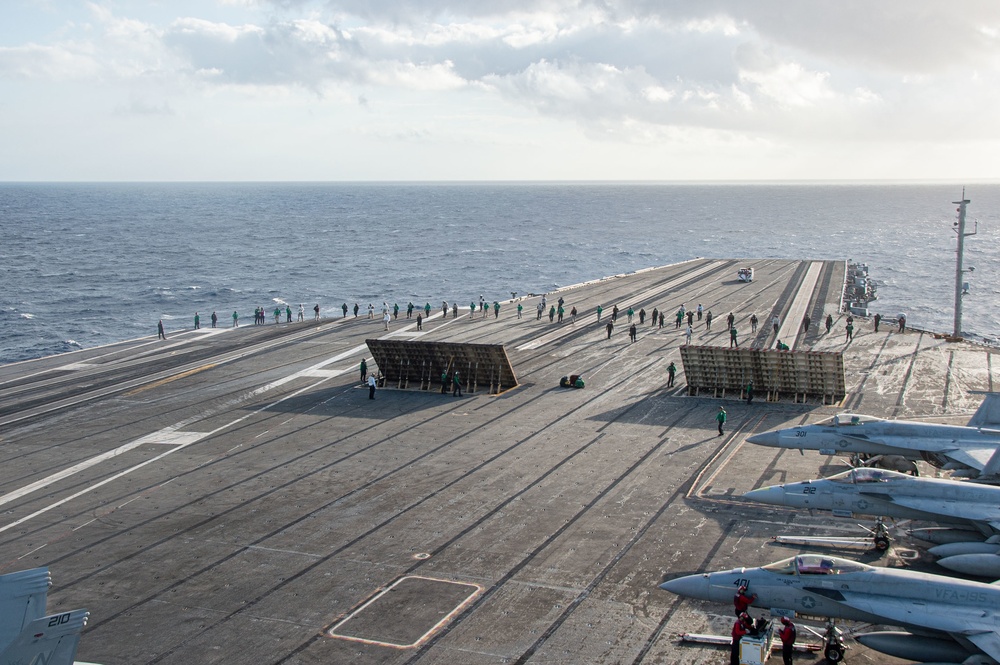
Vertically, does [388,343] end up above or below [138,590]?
above

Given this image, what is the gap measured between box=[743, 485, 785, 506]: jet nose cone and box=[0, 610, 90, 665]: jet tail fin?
20.5 meters

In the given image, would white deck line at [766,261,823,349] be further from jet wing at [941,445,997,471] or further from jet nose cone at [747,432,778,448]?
jet wing at [941,445,997,471]

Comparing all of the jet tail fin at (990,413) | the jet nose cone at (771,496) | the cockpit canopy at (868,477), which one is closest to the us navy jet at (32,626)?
the jet nose cone at (771,496)

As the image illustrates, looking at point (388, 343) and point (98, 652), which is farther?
point (388, 343)

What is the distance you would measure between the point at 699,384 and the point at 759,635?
96.1 feet

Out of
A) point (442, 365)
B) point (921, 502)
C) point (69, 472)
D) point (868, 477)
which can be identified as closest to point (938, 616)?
point (921, 502)

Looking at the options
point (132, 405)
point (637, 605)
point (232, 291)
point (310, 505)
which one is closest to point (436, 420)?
point (310, 505)

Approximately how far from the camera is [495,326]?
238 ft

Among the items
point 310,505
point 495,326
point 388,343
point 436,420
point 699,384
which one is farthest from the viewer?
point 495,326

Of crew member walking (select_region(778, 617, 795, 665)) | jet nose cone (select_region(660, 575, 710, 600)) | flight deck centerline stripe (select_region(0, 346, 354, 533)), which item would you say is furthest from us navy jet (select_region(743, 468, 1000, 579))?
flight deck centerline stripe (select_region(0, 346, 354, 533))

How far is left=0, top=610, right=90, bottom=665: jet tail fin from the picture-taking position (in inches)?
A: 620

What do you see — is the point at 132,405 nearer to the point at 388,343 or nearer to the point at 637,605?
the point at 388,343

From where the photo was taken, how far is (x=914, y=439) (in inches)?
1254

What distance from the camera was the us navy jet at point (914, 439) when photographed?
30.2 metres
